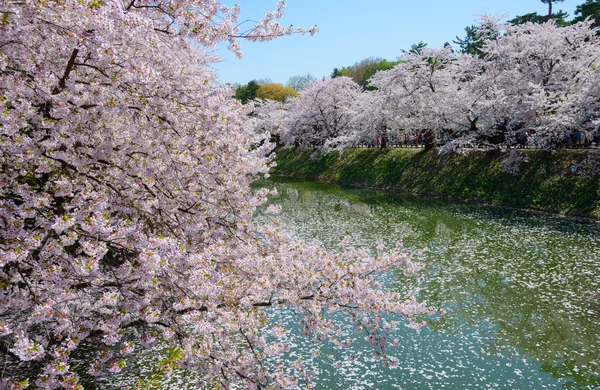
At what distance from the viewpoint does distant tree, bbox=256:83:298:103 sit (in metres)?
84.1

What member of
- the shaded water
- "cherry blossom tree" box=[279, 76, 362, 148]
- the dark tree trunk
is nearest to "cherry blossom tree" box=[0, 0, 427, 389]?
the shaded water

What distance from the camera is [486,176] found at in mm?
30203

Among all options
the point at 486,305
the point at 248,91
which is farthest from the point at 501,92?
the point at 248,91

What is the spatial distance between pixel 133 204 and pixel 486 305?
1112 centimetres

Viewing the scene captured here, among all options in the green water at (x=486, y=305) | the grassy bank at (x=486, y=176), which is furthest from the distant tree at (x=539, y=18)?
the green water at (x=486, y=305)

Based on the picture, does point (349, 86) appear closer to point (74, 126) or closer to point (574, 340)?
point (574, 340)

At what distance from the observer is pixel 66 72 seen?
17.5 feet

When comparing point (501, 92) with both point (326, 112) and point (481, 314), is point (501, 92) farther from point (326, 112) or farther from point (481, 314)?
point (326, 112)

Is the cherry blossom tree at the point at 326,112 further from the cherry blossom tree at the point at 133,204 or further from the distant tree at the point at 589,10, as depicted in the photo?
the cherry blossom tree at the point at 133,204

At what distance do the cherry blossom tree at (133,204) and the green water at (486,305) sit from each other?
62.8 inches

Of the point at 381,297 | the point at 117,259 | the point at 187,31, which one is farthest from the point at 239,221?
the point at 187,31

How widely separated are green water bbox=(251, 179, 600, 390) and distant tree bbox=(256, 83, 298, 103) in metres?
62.4

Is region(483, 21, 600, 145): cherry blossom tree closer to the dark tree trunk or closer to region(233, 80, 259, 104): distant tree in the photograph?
the dark tree trunk

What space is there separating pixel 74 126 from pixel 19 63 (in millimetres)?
973
